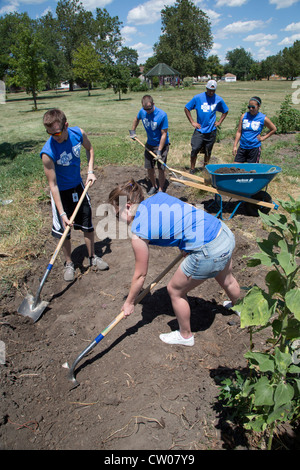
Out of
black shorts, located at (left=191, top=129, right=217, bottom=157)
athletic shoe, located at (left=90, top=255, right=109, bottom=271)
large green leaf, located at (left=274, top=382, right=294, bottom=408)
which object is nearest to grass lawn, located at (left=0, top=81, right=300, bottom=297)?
athletic shoe, located at (left=90, top=255, right=109, bottom=271)

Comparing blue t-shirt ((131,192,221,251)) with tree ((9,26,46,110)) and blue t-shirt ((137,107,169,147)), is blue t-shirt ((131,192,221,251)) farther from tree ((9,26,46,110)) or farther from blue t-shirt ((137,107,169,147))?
tree ((9,26,46,110))

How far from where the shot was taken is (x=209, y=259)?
237 cm

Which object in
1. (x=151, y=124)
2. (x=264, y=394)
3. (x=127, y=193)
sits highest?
(x=151, y=124)

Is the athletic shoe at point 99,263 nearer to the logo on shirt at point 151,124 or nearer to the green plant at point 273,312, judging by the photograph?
the green plant at point 273,312

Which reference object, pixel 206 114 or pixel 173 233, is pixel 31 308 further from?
pixel 206 114

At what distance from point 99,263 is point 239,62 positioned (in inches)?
4871

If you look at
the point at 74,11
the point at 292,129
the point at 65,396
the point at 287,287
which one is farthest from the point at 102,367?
the point at 74,11

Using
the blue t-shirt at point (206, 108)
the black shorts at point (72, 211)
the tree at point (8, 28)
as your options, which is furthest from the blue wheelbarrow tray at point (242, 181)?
the tree at point (8, 28)

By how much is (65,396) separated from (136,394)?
1.97 ft

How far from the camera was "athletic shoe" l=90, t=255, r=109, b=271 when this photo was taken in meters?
4.14

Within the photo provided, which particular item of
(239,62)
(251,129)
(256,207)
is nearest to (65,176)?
(256,207)

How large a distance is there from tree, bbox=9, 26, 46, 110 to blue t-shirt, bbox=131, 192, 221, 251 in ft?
81.5

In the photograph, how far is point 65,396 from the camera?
2611 mm
